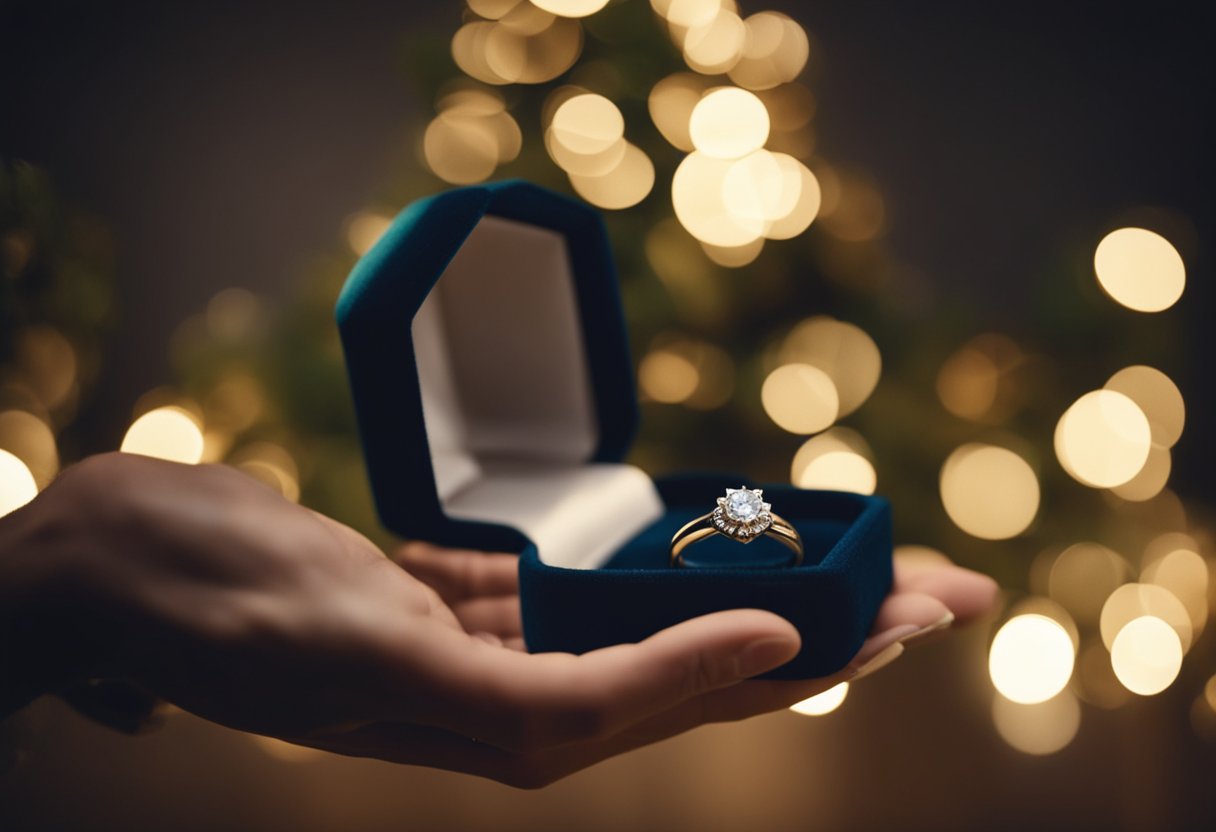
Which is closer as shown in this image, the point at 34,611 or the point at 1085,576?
→ the point at 34,611

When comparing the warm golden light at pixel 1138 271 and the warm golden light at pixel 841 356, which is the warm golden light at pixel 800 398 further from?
the warm golden light at pixel 1138 271

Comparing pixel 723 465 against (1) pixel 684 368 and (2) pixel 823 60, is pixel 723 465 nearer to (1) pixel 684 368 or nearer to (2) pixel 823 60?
(1) pixel 684 368

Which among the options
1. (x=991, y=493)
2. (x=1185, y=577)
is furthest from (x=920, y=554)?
(x=1185, y=577)

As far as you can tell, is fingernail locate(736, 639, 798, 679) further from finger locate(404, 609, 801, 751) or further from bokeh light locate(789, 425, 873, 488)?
bokeh light locate(789, 425, 873, 488)

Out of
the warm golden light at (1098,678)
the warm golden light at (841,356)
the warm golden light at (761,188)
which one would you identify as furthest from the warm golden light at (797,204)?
the warm golden light at (1098,678)

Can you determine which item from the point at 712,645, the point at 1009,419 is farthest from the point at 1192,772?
the point at 712,645

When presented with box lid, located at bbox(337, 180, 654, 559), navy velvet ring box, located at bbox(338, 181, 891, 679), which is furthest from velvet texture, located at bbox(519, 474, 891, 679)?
box lid, located at bbox(337, 180, 654, 559)

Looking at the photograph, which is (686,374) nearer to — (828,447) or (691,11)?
(828,447)
